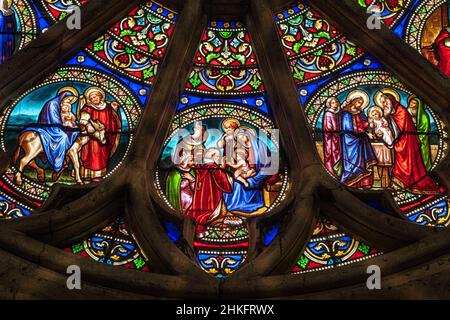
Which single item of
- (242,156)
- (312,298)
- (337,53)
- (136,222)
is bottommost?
(312,298)

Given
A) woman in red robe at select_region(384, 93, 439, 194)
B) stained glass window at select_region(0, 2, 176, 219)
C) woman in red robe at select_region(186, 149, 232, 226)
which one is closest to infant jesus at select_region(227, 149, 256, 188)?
woman in red robe at select_region(186, 149, 232, 226)

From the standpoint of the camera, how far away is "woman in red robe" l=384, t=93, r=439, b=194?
15.3 m

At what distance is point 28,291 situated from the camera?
538 inches

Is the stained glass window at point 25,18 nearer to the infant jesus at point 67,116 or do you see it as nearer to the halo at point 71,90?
the halo at point 71,90

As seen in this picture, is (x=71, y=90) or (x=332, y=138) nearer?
(x=332, y=138)

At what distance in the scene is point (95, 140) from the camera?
15828 mm

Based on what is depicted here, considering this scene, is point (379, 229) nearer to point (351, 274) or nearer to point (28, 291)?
point (351, 274)

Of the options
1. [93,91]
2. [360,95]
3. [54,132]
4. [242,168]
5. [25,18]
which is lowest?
[242,168]

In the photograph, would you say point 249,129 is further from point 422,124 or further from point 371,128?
point 422,124

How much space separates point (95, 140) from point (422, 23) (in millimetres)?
4087

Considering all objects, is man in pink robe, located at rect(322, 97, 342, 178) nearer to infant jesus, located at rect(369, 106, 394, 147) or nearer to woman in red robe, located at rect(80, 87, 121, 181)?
infant jesus, located at rect(369, 106, 394, 147)

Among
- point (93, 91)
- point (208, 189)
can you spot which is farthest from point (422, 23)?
point (93, 91)

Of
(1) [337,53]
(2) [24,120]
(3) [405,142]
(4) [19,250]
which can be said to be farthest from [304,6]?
(4) [19,250]

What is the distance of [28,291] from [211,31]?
186 inches
